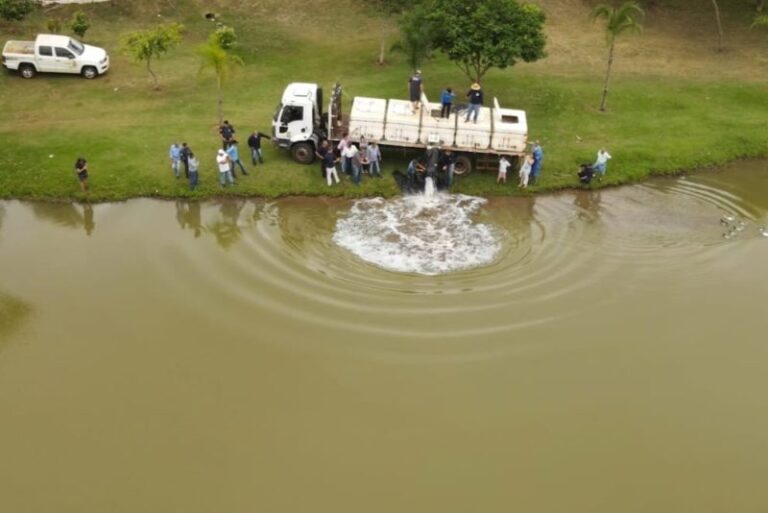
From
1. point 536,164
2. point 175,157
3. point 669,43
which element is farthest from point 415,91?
point 669,43

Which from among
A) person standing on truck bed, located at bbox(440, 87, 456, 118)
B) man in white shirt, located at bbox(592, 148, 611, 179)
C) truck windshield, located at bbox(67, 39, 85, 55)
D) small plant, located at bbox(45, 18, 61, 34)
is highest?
small plant, located at bbox(45, 18, 61, 34)

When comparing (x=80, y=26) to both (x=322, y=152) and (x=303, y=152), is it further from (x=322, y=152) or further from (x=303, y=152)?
(x=322, y=152)

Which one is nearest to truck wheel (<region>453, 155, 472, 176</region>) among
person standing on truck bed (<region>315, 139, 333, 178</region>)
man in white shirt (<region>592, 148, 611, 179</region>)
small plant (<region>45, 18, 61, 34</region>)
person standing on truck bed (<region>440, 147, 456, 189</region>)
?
person standing on truck bed (<region>440, 147, 456, 189</region>)

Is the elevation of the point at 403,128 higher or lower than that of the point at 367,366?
higher

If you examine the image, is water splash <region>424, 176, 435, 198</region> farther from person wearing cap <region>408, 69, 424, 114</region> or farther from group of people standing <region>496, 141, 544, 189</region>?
person wearing cap <region>408, 69, 424, 114</region>

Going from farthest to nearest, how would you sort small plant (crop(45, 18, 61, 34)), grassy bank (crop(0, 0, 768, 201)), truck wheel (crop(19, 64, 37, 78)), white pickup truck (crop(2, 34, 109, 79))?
1. small plant (crop(45, 18, 61, 34))
2. truck wheel (crop(19, 64, 37, 78))
3. white pickup truck (crop(2, 34, 109, 79))
4. grassy bank (crop(0, 0, 768, 201))

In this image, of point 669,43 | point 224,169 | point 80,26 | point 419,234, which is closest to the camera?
point 419,234

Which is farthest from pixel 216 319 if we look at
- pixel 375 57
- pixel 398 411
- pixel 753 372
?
pixel 375 57
